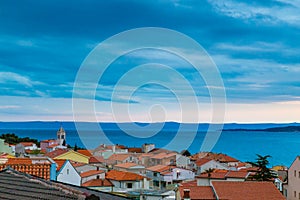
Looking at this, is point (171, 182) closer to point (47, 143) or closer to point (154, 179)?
point (154, 179)

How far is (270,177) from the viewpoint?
34.0 m

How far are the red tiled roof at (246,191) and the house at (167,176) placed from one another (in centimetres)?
2317

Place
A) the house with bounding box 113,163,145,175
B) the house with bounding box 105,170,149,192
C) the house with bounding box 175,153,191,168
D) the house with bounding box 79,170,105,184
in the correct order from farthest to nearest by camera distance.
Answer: the house with bounding box 175,153,191,168 < the house with bounding box 113,163,145,175 < the house with bounding box 105,170,149,192 < the house with bounding box 79,170,105,184

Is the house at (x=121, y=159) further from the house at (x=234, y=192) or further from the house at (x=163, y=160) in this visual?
the house at (x=234, y=192)

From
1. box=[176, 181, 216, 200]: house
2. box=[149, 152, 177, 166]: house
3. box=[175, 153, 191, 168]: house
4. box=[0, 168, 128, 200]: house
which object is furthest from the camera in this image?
box=[149, 152, 177, 166]: house

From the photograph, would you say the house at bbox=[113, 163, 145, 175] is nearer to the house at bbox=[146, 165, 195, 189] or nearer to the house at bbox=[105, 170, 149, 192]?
the house at bbox=[146, 165, 195, 189]

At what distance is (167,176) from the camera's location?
154ft

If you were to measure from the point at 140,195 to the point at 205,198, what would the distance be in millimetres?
7634

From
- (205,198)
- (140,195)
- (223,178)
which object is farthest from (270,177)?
(205,198)

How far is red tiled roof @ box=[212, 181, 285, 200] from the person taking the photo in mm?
22312

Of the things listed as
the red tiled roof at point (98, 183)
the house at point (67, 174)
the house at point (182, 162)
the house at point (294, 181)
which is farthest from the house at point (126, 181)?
the house at point (182, 162)

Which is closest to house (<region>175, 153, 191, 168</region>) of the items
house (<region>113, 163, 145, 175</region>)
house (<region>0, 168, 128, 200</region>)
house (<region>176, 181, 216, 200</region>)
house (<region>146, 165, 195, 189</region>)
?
house (<region>113, 163, 145, 175</region>)

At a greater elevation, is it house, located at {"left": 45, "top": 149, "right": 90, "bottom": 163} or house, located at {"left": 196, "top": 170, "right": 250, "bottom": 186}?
house, located at {"left": 45, "top": 149, "right": 90, "bottom": 163}

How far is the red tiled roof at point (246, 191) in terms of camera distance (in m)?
22.3
